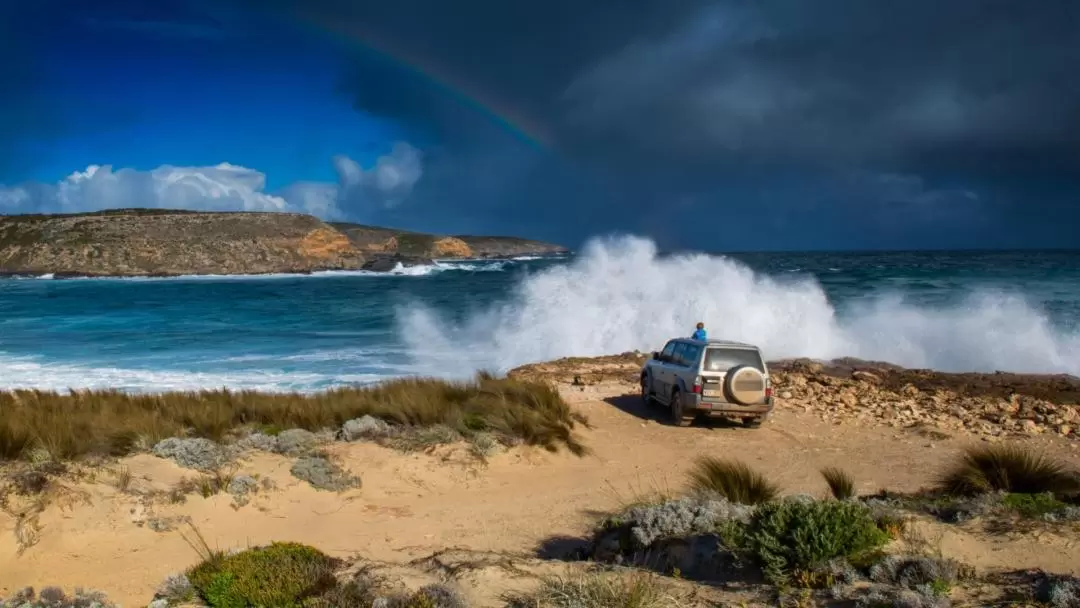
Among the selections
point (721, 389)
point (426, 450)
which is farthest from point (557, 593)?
point (721, 389)

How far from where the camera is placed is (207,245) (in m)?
115

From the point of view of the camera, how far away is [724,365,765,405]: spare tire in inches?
553

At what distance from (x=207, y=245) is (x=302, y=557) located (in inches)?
4715

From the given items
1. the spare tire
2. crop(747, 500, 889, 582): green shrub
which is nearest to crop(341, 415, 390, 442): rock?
the spare tire

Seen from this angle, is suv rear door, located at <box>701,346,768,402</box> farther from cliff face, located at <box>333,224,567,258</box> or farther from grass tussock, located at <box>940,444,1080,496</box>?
cliff face, located at <box>333,224,567,258</box>

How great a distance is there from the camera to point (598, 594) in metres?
4.89

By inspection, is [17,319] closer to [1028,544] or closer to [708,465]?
[708,465]

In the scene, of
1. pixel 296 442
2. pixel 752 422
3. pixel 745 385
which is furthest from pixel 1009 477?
pixel 296 442

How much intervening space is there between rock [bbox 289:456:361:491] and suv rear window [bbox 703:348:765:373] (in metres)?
7.16

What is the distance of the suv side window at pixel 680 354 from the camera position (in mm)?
15191

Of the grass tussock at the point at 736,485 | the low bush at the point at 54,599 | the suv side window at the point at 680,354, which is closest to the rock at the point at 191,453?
the low bush at the point at 54,599

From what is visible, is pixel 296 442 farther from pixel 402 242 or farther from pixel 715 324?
pixel 402 242

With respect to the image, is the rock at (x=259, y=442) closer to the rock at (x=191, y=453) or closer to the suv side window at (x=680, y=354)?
the rock at (x=191, y=453)

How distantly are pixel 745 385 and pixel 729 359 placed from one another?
61 centimetres
